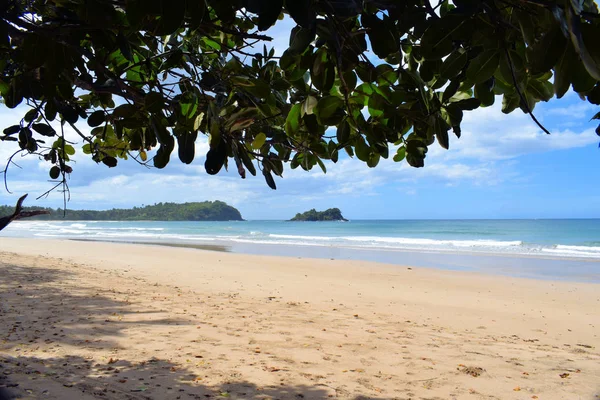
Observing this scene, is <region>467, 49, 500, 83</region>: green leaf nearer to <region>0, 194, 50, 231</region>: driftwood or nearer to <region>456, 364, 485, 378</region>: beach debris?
<region>0, 194, 50, 231</region>: driftwood

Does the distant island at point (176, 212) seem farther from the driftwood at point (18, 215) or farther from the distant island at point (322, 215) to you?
the driftwood at point (18, 215)

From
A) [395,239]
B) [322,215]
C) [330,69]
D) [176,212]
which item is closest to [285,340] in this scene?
[330,69]

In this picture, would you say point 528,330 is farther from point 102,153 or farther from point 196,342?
point 102,153

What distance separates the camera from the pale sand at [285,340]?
3.24 metres

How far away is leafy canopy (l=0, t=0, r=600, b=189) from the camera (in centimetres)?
81

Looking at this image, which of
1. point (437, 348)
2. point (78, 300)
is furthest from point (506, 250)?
point (78, 300)

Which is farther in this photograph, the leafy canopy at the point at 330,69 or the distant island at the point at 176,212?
the distant island at the point at 176,212

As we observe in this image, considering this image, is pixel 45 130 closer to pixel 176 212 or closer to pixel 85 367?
pixel 85 367

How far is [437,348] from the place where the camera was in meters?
4.42

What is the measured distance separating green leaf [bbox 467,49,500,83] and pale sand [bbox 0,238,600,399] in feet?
8.85

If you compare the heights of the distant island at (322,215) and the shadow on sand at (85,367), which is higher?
the distant island at (322,215)

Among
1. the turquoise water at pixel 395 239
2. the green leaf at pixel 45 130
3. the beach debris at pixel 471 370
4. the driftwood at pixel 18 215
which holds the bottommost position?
the beach debris at pixel 471 370

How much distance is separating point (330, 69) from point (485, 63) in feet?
1.57

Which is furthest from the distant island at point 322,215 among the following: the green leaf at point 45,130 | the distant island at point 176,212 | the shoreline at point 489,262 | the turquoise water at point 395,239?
the green leaf at point 45,130
